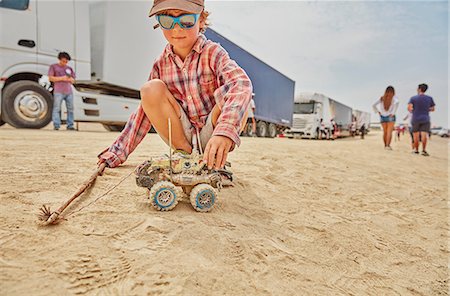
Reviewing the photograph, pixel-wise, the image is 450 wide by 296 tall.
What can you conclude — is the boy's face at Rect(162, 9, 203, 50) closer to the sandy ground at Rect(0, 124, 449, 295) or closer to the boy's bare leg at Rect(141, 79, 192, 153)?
the boy's bare leg at Rect(141, 79, 192, 153)

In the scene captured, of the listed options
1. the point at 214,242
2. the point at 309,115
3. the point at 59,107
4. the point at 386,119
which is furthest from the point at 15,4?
the point at 309,115

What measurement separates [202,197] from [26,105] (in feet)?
18.0

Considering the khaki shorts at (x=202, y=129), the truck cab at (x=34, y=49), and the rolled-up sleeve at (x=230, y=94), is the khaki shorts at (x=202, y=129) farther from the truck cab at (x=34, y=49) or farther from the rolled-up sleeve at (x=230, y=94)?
the truck cab at (x=34, y=49)

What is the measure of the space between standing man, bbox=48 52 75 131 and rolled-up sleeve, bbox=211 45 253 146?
4.83 metres

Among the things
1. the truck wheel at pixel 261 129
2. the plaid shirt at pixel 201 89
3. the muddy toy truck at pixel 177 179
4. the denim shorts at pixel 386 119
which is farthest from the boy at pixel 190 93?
the truck wheel at pixel 261 129

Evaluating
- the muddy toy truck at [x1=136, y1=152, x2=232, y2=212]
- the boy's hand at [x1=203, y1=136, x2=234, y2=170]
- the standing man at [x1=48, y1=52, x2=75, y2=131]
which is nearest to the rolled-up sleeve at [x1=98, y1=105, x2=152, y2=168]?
the muddy toy truck at [x1=136, y1=152, x2=232, y2=212]

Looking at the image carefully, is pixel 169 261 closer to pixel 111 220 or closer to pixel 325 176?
pixel 111 220

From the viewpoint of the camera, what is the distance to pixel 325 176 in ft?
9.54

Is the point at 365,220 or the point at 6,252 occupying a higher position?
the point at 6,252

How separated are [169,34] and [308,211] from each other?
4.36 ft

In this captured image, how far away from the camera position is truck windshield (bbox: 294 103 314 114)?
16328 mm

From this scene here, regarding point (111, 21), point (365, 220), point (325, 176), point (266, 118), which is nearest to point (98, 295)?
point (365, 220)

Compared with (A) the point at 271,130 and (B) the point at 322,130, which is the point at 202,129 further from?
(B) the point at 322,130

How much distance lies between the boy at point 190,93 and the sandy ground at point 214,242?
35 cm
